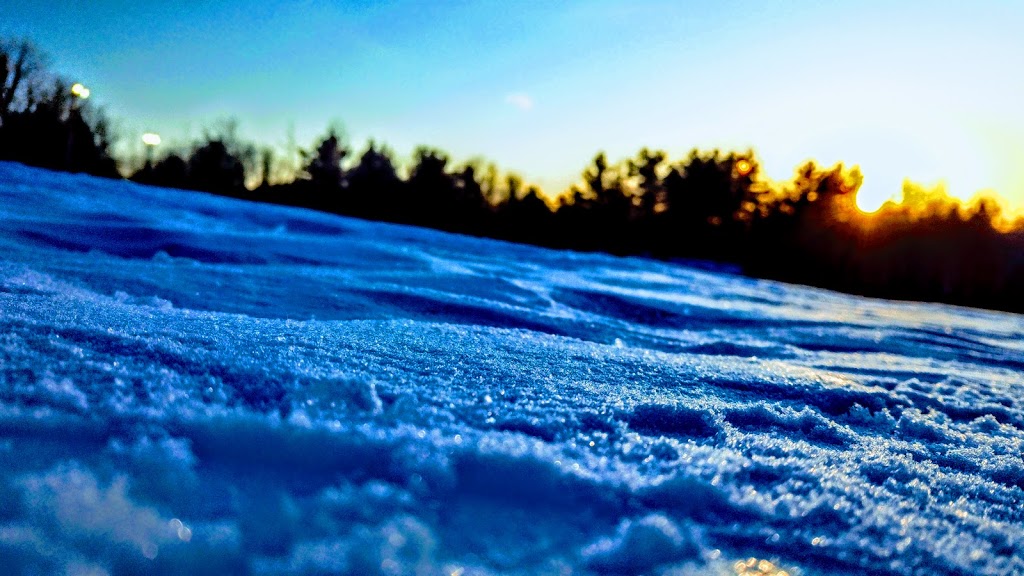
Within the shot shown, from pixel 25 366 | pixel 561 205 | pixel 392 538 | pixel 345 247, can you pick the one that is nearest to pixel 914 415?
pixel 392 538

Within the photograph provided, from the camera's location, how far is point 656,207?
3294 centimetres

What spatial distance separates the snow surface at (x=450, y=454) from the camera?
511 mm

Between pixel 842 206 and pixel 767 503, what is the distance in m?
32.9

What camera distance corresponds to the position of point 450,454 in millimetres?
689

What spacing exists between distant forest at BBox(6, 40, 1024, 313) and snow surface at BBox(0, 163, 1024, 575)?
17559mm

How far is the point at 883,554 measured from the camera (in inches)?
23.7

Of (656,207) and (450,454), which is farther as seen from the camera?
(656,207)

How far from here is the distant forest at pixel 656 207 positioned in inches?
825

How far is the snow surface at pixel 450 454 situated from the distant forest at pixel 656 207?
1756cm

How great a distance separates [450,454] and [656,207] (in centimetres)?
3370

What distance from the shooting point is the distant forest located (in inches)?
825

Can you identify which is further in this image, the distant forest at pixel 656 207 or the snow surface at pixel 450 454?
the distant forest at pixel 656 207

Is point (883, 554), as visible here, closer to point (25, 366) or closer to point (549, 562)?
point (549, 562)

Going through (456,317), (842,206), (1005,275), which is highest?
(842,206)
